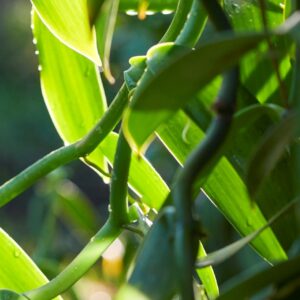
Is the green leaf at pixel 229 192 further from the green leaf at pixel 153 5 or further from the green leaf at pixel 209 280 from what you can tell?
the green leaf at pixel 153 5

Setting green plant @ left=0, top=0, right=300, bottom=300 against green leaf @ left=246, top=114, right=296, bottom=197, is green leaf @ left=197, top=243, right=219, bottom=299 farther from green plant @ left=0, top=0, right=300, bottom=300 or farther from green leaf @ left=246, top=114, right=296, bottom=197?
green leaf @ left=246, top=114, right=296, bottom=197

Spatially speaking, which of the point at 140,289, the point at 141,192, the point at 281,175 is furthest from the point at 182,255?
the point at 141,192

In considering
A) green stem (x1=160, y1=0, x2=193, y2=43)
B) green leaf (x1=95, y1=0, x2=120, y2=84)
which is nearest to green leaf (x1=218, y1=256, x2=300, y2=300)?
green leaf (x1=95, y1=0, x2=120, y2=84)

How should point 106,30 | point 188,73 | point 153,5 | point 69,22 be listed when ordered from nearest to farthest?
1. point 188,73
2. point 106,30
3. point 69,22
4. point 153,5

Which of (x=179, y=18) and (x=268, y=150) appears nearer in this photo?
(x=268, y=150)

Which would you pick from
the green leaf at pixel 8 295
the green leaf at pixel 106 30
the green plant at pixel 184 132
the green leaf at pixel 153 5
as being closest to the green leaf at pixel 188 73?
the green plant at pixel 184 132

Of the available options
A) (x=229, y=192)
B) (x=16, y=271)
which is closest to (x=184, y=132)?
(x=229, y=192)

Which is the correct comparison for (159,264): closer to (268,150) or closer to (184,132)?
(268,150)

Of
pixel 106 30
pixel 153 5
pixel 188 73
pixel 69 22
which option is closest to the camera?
pixel 188 73
